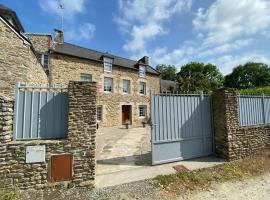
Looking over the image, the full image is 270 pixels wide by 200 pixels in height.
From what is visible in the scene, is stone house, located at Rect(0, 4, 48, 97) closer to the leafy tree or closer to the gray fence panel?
the gray fence panel

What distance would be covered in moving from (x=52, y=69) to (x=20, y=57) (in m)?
5.33

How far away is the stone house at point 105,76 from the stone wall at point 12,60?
5157 mm

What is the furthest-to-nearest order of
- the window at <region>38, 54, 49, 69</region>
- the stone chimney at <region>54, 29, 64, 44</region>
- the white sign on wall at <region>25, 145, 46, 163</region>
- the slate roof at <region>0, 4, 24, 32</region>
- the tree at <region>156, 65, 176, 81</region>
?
the tree at <region>156, 65, 176, 81</region>
the stone chimney at <region>54, 29, 64, 44</region>
the window at <region>38, 54, 49, 69</region>
the slate roof at <region>0, 4, 24, 32</region>
the white sign on wall at <region>25, 145, 46, 163</region>

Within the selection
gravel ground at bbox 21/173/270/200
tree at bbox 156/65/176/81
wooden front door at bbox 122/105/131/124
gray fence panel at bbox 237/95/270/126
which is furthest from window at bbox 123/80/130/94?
tree at bbox 156/65/176/81

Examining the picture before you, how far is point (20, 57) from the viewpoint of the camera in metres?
9.29

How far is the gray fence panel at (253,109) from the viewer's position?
662cm

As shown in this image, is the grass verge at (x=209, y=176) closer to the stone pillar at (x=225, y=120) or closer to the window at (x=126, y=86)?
the stone pillar at (x=225, y=120)

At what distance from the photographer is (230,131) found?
5.91 meters

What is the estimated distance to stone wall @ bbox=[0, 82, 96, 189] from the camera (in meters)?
3.72

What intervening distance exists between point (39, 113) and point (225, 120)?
5.76m

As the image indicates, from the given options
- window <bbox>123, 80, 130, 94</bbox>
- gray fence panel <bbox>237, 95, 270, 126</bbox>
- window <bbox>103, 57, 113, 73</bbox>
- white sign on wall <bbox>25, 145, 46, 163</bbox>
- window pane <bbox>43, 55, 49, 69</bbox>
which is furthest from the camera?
window <bbox>123, 80, 130, 94</bbox>

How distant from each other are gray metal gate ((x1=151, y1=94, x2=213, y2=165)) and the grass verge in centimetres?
92

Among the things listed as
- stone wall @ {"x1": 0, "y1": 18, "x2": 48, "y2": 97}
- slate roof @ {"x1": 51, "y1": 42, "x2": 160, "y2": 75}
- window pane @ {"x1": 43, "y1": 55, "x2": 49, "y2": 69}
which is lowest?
stone wall @ {"x1": 0, "y1": 18, "x2": 48, "y2": 97}

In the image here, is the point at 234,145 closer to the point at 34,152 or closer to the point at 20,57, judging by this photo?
the point at 34,152
